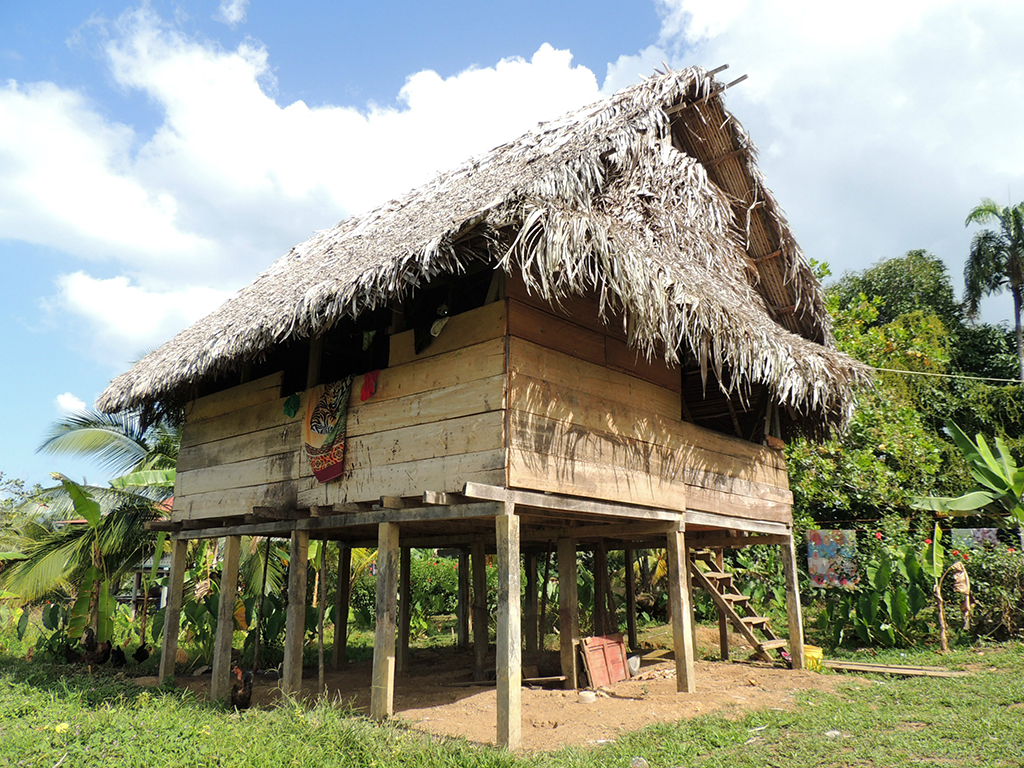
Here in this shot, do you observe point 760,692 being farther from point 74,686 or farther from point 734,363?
point 74,686

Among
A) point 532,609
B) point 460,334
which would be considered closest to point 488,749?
point 460,334

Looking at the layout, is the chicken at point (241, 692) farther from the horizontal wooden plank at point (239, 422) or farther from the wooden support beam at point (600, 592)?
the wooden support beam at point (600, 592)

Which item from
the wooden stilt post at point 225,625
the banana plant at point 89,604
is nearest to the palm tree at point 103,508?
the banana plant at point 89,604

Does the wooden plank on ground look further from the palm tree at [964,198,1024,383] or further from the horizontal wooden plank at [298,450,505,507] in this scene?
the palm tree at [964,198,1024,383]

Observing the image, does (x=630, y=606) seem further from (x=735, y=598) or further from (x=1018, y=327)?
(x=1018, y=327)

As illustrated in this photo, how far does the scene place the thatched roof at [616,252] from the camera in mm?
5094

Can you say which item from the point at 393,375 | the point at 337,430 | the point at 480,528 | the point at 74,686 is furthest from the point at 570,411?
the point at 74,686

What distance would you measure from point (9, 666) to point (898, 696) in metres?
9.38

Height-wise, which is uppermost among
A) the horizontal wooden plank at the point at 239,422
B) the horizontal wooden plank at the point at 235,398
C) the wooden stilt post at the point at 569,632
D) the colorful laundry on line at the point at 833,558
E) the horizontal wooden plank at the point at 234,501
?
the horizontal wooden plank at the point at 235,398

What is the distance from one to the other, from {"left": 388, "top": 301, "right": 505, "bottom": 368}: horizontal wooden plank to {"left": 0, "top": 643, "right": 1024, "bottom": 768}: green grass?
269 centimetres

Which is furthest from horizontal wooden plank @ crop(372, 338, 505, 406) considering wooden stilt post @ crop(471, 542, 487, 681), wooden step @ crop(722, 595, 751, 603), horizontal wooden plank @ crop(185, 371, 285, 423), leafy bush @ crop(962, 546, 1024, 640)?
leafy bush @ crop(962, 546, 1024, 640)

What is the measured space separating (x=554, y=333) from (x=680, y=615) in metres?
2.76

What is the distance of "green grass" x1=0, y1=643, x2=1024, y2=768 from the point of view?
4465 millimetres

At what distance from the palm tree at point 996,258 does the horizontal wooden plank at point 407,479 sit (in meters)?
19.8
